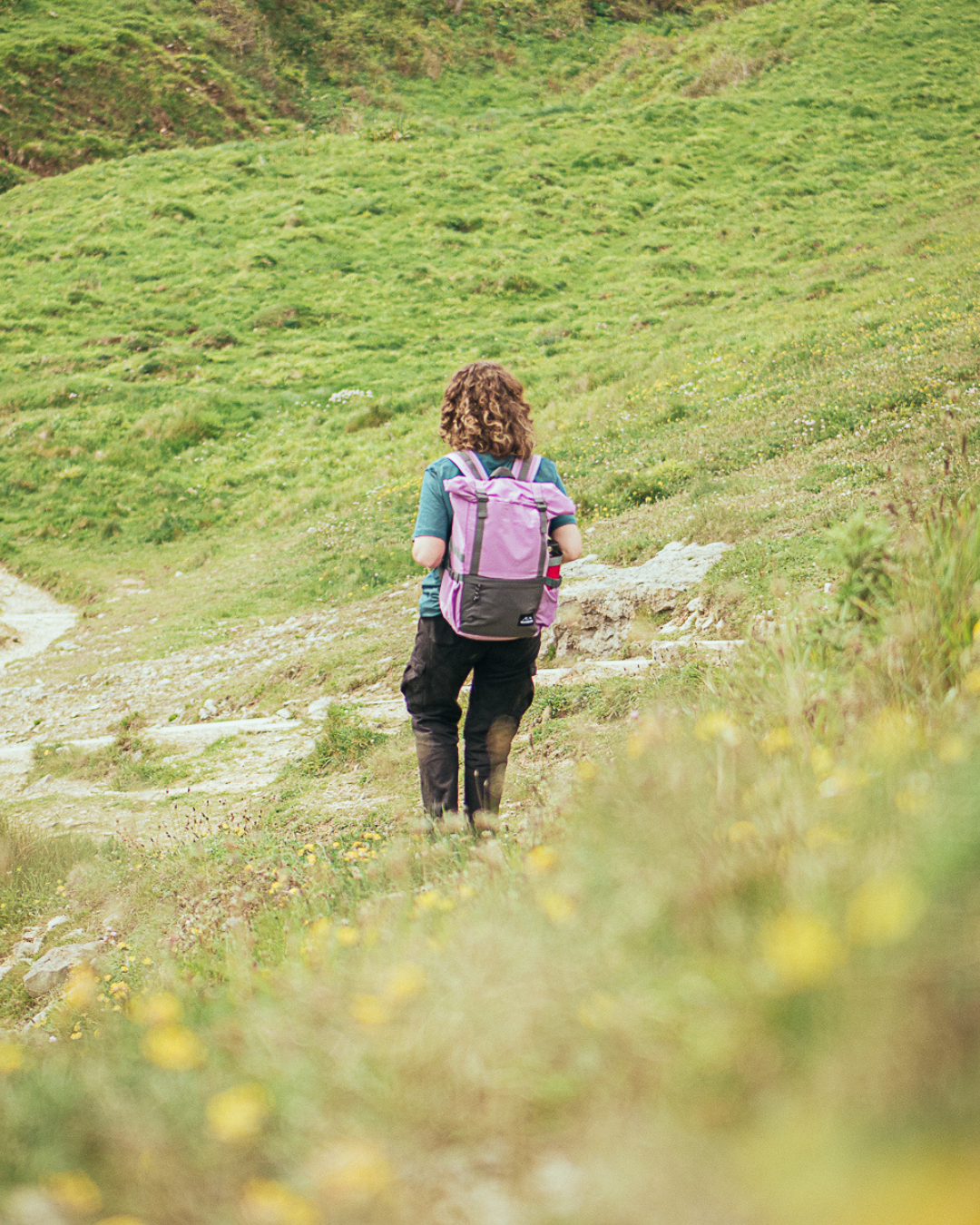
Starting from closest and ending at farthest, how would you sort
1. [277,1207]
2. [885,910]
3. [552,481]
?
1. [885,910]
2. [277,1207]
3. [552,481]

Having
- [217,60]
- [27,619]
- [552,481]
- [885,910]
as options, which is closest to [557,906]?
[885,910]

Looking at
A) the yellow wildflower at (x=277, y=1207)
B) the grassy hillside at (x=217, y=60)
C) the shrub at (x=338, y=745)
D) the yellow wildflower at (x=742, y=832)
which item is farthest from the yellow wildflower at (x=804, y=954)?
the grassy hillside at (x=217, y=60)

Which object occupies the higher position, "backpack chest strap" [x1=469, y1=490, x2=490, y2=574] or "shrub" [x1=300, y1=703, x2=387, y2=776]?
"backpack chest strap" [x1=469, y1=490, x2=490, y2=574]

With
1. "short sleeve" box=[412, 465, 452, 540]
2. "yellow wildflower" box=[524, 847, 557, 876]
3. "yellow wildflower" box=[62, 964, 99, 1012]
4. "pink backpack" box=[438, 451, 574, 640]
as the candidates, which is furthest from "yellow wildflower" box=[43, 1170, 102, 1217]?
"short sleeve" box=[412, 465, 452, 540]

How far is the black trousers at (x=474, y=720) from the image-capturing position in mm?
4344

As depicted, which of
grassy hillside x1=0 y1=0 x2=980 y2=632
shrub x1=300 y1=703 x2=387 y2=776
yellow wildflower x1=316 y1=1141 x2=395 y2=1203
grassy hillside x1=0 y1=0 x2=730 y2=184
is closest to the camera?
yellow wildflower x1=316 y1=1141 x2=395 y2=1203

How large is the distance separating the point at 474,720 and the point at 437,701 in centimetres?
24

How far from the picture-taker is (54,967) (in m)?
4.56

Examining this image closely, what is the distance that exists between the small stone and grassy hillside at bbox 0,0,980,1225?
10 cm

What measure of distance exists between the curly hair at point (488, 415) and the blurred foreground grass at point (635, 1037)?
1.95 meters

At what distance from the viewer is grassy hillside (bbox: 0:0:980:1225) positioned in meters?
1.37

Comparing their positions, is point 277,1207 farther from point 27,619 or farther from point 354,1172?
point 27,619

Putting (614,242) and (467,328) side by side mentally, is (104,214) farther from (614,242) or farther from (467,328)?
(614,242)

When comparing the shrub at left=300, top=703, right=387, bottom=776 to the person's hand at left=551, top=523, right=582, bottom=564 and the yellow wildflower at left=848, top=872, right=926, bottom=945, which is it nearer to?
the person's hand at left=551, top=523, right=582, bottom=564
